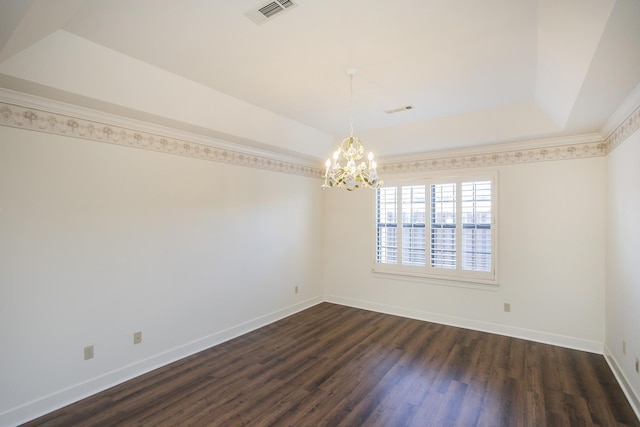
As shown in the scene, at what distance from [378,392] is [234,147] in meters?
3.39

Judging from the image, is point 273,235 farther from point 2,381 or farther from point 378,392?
point 2,381

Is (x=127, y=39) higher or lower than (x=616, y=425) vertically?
higher

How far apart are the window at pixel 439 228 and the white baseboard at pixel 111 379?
2.51m

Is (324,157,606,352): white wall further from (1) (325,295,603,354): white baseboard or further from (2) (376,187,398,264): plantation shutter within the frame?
(2) (376,187,398,264): plantation shutter

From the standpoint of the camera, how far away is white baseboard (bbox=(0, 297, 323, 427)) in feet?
8.00

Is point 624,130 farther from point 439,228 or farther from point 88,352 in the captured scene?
point 88,352

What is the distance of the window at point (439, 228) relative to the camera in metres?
4.43

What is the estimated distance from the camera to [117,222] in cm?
304

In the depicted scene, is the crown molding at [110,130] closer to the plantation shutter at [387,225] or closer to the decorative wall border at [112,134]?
the decorative wall border at [112,134]

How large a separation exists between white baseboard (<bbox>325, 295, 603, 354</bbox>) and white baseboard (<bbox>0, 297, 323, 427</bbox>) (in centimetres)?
196

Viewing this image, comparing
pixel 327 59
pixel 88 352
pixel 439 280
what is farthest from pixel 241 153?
pixel 439 280

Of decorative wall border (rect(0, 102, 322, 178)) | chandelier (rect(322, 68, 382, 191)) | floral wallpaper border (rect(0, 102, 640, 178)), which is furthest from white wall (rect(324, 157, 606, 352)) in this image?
decorative wall border (rect(0, 102, 322, 178))

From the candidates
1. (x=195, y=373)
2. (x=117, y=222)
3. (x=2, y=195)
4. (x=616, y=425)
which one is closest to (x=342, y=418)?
(x=195, y=373)

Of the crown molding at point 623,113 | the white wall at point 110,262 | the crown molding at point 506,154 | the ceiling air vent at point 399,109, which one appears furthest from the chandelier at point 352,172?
the crown molding at point 506,154
